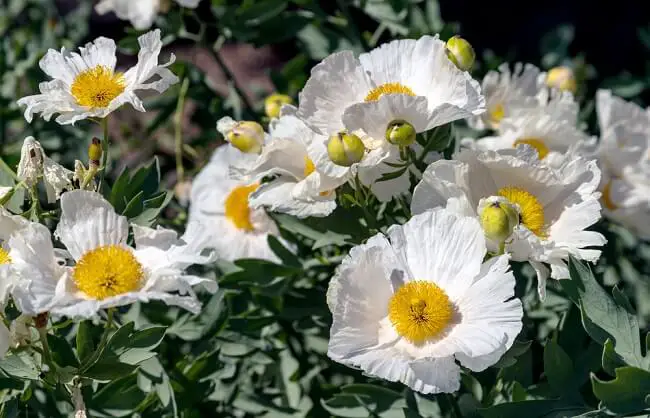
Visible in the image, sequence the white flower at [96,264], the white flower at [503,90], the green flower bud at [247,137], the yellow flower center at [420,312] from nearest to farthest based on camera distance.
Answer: the white flower at [96,264]
the yellow flower center at [420,312]
the green flower bud at [247,137]
the white flower at [503,90]

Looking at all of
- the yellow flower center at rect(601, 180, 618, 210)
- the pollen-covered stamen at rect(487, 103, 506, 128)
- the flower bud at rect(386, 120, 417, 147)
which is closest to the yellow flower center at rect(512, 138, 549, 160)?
the pollen-covered stamen at rect(487, 103, 506, 128)

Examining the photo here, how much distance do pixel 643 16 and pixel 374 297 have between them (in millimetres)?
2170

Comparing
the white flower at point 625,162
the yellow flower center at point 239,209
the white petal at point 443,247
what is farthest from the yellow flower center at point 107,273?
the white flower at point 625,162

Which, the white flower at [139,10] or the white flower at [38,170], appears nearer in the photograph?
the white flower at [38,170]

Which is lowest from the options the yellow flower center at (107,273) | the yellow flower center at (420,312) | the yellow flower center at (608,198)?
the yellow flower center at (608,198)

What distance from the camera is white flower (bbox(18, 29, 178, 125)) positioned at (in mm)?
1230

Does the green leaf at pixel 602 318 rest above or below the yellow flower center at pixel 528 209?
below

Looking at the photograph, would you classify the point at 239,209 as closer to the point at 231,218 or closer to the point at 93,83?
the point at 231,218

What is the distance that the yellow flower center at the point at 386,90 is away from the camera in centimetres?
129

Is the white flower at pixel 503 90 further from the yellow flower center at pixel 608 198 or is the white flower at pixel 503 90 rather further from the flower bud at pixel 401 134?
the flower bud at pixel 401 134

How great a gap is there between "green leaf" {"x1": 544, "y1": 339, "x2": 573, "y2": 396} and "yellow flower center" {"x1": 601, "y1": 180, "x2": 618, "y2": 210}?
0.54 metres

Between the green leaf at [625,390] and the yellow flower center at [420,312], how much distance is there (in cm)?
20

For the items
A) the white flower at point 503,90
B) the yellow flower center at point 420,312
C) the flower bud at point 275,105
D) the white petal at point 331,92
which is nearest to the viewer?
the yellow flower center at point 420,312

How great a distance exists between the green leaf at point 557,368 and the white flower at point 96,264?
481 mm
